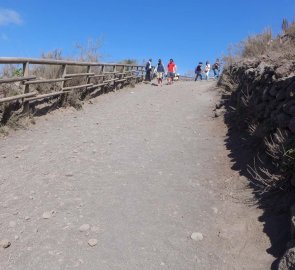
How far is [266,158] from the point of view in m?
6.82

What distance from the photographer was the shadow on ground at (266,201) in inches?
184

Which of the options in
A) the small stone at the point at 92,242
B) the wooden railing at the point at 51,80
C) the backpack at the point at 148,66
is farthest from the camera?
the backpack at the point at 148,66

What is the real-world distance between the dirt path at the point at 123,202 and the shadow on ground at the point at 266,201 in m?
0.12

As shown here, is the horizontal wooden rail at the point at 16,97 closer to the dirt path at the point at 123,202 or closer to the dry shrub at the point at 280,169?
the dirt path at the point at 123,202

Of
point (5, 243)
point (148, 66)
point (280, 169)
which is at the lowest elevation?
point (5, 243)

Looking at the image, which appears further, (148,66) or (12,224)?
(148,66)

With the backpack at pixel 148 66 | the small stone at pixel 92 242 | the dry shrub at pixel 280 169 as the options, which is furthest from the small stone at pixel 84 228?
the backpack at pixel 148 66

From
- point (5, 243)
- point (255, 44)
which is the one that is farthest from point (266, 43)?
point (5, 243)

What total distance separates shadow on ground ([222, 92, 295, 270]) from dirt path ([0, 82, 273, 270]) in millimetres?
119

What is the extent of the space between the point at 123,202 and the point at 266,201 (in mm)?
2001

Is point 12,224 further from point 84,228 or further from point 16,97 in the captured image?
point 16,97

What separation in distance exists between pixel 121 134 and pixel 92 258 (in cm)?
519

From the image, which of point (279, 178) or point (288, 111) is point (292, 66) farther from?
point (279, 178)

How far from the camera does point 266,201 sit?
223 inches
